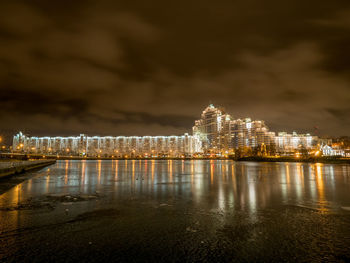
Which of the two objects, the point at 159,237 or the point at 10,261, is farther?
the point at 159,237

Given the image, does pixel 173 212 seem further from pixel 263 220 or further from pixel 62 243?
pixel 62 243

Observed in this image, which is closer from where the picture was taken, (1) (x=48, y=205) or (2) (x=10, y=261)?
(2) (x=10, y=261)

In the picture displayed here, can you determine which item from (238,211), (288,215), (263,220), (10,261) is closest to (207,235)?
(263,220)

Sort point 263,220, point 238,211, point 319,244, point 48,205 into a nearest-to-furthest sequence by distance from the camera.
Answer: point 319,244 → point 263,220 → point 238,211 → point 48,205

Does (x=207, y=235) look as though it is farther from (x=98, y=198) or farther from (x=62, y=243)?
(x=98, y=198)

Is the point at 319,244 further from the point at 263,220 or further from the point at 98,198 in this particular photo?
the point at 98,198

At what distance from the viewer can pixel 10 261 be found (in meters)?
4.96

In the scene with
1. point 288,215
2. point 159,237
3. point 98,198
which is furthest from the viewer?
point 98,198

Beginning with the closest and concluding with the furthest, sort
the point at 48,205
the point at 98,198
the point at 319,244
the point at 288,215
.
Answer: the point at 319,244 → the point at 288,215 → the point at 48,205 → the point at 98,198

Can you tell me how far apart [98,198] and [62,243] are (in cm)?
649

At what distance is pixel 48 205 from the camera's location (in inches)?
412

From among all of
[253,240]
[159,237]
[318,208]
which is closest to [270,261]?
[253,240]

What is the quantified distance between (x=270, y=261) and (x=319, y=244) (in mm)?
1777

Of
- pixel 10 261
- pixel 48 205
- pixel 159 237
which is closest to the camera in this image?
pixel 10 261
